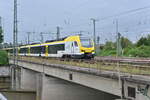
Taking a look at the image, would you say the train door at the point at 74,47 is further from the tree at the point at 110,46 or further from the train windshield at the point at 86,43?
the tree at the point at 110,46

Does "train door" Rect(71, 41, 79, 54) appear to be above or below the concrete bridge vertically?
above

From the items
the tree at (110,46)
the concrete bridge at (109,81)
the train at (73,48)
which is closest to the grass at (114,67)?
the concrete bridge at (109,81)

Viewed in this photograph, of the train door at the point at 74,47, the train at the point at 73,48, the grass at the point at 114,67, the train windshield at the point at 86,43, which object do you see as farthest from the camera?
the train windshield at the point at 86,43

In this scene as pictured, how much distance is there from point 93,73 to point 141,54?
3738cm

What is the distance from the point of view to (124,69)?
13.7 m

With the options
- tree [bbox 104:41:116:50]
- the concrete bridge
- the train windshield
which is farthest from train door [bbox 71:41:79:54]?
tree [bbox 104:41:116:50]

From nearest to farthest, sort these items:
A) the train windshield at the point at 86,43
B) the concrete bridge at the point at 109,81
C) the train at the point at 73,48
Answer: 1. the concrete bridge at the point at 109,81
2. the train at the point at 73,48
3. the train windshield at the point at 86,43

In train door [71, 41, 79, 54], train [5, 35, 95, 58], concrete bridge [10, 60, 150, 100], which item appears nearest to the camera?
concrete bridge [10, 60, 150, 100]

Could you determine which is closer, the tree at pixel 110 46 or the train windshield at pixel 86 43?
the train windshield at pixel 86 43

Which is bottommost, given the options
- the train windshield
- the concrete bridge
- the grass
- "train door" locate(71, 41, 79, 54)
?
the concrete bridge

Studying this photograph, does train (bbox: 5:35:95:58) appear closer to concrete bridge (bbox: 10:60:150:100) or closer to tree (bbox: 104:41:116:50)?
concrete bridge (bbox: 10:60:150:100)

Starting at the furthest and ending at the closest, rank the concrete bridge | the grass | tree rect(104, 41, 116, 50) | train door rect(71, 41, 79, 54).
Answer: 1. tree rect(104, 41, 116, 50)
2. train door rect(71, 41, 79, 54)
3. the grass
4. the concrete bridge

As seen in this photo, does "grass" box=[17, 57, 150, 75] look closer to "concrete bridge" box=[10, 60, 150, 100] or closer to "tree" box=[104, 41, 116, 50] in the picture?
"concrete bridge" box=[10, 60, 150, 100]

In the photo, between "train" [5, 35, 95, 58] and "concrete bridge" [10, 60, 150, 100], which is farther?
"train" [5, 35, 95, 58]
